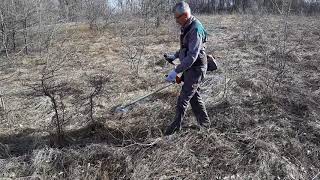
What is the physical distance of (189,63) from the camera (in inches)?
133

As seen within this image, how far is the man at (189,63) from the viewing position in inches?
132

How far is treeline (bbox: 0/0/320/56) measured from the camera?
8.70 meters

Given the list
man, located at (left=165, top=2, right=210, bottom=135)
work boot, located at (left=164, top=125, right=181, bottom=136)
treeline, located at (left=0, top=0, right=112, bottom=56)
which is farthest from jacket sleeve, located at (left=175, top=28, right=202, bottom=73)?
treeline, located at (left=0, top=0, right=112, bottom=56)

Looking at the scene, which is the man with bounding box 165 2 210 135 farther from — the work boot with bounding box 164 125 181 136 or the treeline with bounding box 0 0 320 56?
the treeline with bounding box 0 0 320 56

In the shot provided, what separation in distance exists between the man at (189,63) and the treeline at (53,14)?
8.15 feet

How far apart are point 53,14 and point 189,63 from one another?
339 inches

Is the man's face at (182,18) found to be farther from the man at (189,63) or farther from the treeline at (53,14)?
the treeline at (53,14)

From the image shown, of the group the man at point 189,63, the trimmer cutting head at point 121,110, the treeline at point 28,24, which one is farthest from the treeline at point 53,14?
the man at point 189,63

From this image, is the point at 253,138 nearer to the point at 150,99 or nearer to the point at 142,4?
the point at 150,99

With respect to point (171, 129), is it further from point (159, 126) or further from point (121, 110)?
point (121, 110)

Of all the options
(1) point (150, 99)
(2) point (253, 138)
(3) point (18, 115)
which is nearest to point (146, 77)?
(1) point (150, 99)

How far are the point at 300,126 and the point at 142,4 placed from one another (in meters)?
9.19

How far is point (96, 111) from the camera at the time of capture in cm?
505

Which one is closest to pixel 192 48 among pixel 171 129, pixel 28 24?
pixel 171 129
